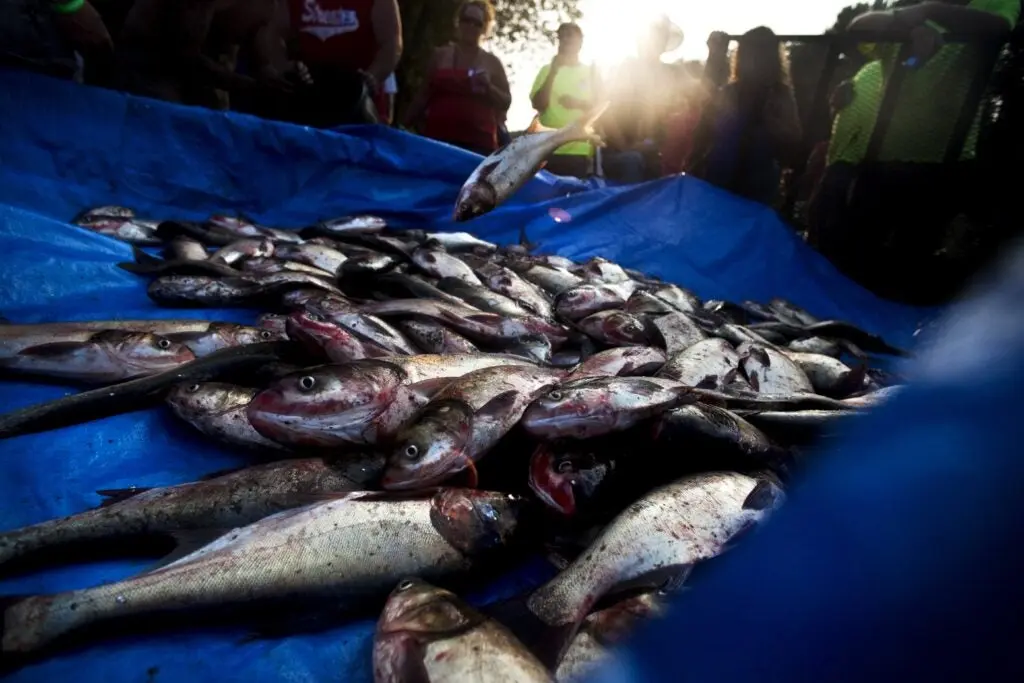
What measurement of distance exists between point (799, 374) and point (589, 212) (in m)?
3.41

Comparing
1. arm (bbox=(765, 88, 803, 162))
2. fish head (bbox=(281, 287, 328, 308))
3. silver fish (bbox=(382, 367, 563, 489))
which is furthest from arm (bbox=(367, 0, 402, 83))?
silver fish (bbox=(382, 367, 563, 489))

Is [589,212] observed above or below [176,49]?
below

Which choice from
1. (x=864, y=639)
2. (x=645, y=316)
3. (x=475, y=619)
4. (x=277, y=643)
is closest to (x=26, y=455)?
(x=277, y=643)

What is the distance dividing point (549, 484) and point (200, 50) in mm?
6120

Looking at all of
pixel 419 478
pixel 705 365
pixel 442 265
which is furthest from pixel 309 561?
pixel 442 265

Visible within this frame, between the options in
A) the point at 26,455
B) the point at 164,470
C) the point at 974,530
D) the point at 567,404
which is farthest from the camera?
the point at 164,470

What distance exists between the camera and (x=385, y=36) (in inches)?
236

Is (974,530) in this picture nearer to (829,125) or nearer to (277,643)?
(277,643)

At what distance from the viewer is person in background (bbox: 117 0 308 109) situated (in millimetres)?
5273

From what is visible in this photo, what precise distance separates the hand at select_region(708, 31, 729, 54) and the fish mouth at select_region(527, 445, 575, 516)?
277 inches

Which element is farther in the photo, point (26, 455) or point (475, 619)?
point (26, 455)

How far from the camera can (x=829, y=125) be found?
7285 millimetres

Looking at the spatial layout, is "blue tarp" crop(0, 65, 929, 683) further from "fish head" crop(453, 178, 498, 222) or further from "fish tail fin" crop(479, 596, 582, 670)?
"fish head" crop(453, 178, 498, 222)

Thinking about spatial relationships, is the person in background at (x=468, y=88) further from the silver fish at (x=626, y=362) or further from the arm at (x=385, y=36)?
the silver fish at (x=626, y=362)
